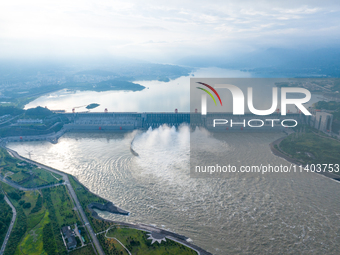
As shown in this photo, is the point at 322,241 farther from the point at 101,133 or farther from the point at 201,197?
the point at 101,133

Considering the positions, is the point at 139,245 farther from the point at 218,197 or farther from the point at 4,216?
the point at 4,216

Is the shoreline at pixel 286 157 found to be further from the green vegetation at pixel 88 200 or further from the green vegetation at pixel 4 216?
the green vegetation at pixel 4 216

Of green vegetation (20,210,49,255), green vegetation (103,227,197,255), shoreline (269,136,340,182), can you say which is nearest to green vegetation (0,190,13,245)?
green vegetation (20,210,49,255)

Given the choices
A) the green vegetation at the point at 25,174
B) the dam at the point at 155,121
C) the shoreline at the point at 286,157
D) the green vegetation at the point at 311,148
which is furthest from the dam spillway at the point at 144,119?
the green vegetation at the point at 25,174

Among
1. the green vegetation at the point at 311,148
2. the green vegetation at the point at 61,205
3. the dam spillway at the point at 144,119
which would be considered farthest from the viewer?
the dam spillway at the point at 144,119

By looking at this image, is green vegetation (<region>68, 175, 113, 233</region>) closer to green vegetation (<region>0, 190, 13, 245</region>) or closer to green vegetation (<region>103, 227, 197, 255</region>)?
green vegetation (<region>103, 227, 197, 255</region>)

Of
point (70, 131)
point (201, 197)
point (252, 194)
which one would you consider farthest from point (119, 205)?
point (70, 131)
